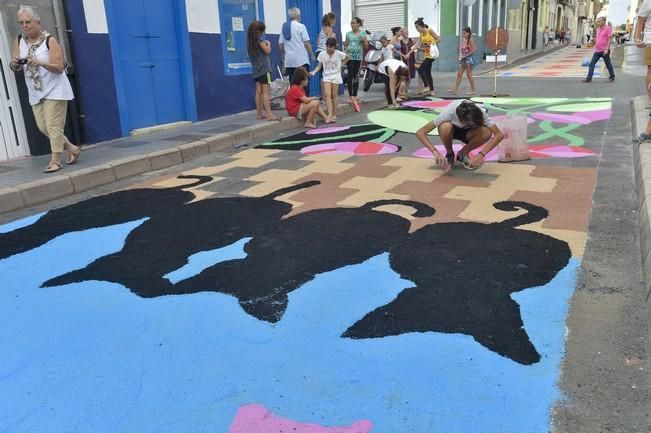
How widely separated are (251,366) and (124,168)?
489 cm

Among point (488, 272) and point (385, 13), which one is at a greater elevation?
point (385, 13)

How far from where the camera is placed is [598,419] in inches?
86.4

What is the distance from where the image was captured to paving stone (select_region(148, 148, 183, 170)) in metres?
7.26

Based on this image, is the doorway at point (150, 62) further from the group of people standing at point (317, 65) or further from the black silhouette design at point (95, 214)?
the black silhouette design at point (95, 214)

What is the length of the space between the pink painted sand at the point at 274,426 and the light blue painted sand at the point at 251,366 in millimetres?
36

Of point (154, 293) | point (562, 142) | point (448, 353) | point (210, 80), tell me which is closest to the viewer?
point (448, 353)

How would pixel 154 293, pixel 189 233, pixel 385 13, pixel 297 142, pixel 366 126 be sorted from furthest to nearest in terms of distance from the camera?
pixel 385 13 → pixel 366 126 → pixel 297 142 → pixel 189 233 → pixel 154 293

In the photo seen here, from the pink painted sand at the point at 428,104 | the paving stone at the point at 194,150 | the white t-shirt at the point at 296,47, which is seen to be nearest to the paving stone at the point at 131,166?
the paving stone at the point at 194,150

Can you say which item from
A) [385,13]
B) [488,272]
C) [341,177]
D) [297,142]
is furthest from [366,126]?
[385,13]

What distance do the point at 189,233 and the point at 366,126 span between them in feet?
18.4

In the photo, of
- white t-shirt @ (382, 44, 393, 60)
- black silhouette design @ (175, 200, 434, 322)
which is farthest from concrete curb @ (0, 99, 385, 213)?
white t-shirt @ (382, 44, 393, 60)

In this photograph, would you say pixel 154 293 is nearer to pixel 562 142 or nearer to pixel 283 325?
pixel 283 325

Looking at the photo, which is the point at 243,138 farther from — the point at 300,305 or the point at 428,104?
the point at 300,305

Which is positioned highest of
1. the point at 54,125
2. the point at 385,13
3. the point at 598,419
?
the point at 385,13
